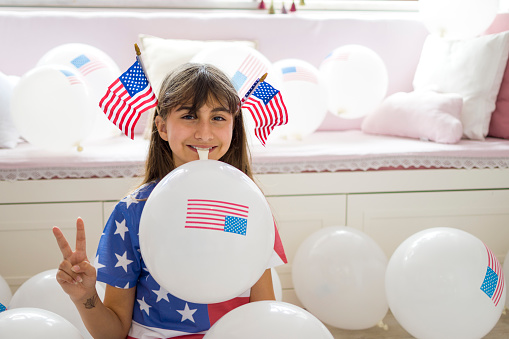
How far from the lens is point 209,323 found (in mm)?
1067

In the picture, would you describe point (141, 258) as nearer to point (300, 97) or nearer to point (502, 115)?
point (300, 97)

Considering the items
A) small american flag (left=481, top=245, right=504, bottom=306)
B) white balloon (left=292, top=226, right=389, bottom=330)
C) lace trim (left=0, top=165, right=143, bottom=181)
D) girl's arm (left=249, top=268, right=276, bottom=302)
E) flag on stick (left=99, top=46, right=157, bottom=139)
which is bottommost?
white balloon (left=292, top=226, right=389, bottom=330)

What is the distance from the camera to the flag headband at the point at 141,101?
1072 mm

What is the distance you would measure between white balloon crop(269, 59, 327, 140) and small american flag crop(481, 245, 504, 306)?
91cm

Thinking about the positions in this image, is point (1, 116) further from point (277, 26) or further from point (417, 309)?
point (417, 309)

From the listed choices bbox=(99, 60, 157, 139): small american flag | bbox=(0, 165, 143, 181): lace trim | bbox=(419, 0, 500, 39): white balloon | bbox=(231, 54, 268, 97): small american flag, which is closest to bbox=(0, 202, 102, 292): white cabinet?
bbox=(0, 165, 143, 181): lace trim

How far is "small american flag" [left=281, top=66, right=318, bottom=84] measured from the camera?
215 cm

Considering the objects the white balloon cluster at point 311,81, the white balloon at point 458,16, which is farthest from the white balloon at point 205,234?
the white balloon at point 458,16

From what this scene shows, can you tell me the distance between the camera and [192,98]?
1.01 m

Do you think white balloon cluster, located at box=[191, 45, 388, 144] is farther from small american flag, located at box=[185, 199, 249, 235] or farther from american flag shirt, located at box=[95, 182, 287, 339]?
small american flag, located at box=[185, 199, 249, 235]

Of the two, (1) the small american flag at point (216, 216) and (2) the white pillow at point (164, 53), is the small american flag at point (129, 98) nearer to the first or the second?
(1) the small american flag at point (216, 216)

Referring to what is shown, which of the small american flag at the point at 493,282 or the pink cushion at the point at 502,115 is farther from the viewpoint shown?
the pink cushion at the point at 502,115

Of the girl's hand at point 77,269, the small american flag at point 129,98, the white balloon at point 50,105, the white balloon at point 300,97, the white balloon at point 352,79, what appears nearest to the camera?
the girl's hand at point 77,269

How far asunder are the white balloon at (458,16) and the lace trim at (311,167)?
0.65m
